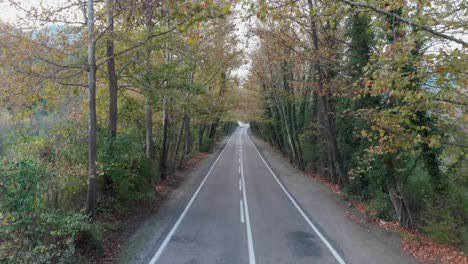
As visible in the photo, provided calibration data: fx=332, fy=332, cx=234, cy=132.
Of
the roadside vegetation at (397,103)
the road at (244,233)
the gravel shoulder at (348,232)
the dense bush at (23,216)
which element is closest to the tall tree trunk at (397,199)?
the roadside vegetation at (397,103)

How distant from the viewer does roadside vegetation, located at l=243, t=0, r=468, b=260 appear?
5.51 metres

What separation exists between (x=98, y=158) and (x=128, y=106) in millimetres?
5126

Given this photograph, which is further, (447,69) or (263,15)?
(447,69)

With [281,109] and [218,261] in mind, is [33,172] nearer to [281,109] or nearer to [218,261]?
[218,261]

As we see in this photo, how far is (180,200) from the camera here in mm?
15320

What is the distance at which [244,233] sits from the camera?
10.5 meters

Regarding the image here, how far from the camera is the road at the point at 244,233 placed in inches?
334

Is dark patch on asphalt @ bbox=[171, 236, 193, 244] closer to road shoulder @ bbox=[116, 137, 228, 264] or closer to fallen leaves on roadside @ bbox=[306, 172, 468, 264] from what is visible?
road shoulder @ bbox=[116, 137, 228, 264]

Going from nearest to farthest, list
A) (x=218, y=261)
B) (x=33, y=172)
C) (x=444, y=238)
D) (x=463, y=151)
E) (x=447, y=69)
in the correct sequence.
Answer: (x=447, y=69) < (x=33, y=172) < (x=463, y=151) < (x=218, y=261) < (x=444, y=238)

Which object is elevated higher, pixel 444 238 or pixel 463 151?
pixel 463 151

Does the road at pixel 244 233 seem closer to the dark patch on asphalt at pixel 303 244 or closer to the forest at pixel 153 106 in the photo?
the dark patch on asphalt at pixel 303 244

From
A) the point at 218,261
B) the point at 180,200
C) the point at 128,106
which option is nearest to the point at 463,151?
the point at 218,261

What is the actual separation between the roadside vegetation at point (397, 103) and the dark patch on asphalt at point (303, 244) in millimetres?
3093

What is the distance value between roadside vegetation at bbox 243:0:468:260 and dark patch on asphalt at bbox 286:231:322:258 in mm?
3093
